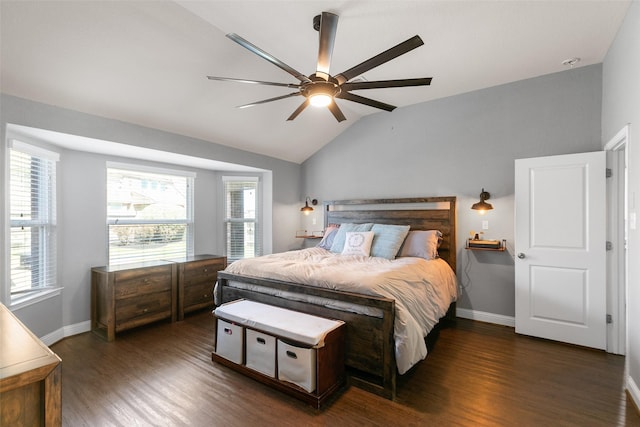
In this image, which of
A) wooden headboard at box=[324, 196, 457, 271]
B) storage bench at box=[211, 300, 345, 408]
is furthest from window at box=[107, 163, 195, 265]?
wooden headboard at box=[324, 196, 457, 271]

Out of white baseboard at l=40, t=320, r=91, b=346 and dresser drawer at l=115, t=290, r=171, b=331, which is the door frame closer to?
dresser drawer at l=115, t=290, r=171, b=331

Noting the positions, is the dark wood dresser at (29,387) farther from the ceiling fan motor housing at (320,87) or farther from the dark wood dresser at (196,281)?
the dark wood dresser at (196,281)

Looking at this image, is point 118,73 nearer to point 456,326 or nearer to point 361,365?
point 361,365

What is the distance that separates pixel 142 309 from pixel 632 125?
509cm

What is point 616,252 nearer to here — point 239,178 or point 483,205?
point 483,205

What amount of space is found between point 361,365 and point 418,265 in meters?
1.29

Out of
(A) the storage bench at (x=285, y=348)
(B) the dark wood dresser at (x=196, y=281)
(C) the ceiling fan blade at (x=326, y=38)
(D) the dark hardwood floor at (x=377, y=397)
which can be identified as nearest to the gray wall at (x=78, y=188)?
(D) the dark hardwood floor at (x=377, y=397)

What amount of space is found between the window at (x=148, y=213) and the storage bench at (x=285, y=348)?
2.17 metres

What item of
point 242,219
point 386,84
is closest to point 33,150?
point 242,219

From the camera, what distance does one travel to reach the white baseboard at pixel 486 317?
3.58 metres

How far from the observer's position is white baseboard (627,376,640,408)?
2072mm

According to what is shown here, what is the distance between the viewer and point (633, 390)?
2148 mm

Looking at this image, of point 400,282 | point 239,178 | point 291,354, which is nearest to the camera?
point 291,354

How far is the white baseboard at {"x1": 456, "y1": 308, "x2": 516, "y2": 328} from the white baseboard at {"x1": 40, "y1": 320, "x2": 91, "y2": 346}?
4.64m
